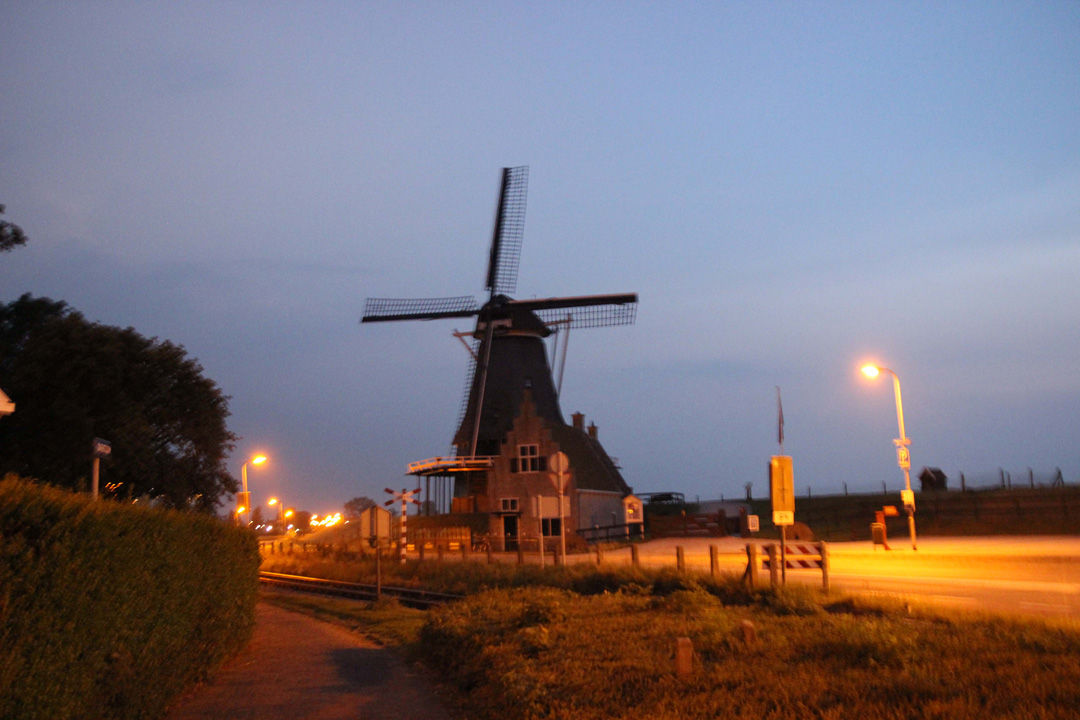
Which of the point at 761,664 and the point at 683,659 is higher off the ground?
the point at 683,659

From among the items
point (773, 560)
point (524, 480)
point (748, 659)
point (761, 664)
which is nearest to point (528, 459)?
point (524, 480)

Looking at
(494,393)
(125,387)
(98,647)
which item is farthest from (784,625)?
(494,393)

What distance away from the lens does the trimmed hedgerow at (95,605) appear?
587cm

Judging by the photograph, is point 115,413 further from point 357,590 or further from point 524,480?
point 524,480

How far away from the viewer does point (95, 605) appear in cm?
703

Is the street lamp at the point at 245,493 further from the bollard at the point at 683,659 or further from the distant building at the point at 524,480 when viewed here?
the bollard at the point at 683,659

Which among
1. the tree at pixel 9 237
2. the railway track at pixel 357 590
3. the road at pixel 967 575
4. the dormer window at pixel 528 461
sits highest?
the tree at pixel 9 237

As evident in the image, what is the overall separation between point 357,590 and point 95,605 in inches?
817

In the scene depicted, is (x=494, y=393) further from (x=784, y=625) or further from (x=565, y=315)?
(x=784, y=625)

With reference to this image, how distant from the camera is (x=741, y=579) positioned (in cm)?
1562

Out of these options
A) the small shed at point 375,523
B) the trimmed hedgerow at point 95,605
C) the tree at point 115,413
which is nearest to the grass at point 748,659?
the trimmed hedgerow at point 95,605

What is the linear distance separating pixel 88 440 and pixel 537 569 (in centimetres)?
1385

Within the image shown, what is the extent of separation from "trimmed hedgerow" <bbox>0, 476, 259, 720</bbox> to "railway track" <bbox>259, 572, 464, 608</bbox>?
11.5 m

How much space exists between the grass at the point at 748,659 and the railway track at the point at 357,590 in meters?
7.40
